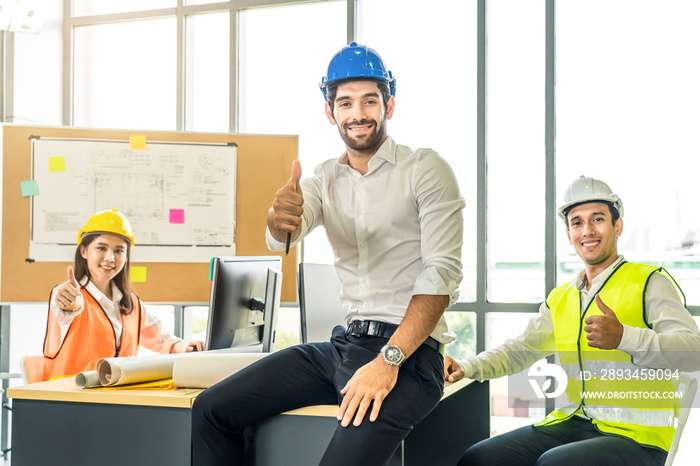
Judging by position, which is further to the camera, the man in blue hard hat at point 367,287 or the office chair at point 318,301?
the office chair at point 318,301

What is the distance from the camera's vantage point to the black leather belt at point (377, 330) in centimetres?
172

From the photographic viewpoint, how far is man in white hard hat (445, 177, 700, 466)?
2078mm

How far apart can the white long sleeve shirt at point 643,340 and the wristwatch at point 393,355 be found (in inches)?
29.8

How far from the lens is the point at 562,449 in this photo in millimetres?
2012

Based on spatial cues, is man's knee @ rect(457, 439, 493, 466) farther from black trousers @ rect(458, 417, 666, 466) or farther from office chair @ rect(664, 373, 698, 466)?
office chair @ rect(664, 373, 698, 466)

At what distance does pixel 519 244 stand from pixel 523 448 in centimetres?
192

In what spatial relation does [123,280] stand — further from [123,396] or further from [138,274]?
[123,396]

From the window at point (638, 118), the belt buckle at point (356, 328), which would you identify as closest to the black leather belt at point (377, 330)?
the belt buckle at point (356, 328)

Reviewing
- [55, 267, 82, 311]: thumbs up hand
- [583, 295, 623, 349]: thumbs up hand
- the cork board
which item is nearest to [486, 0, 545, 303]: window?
the cork board

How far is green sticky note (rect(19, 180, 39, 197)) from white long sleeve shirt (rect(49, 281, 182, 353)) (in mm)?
1211

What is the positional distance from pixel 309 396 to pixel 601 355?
1.23 meters

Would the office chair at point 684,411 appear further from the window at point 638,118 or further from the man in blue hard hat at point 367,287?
the window at point 638,118

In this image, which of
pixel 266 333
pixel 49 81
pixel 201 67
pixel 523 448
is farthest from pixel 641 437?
pixel 49 81

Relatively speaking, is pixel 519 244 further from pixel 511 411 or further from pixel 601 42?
pixel 601 42
